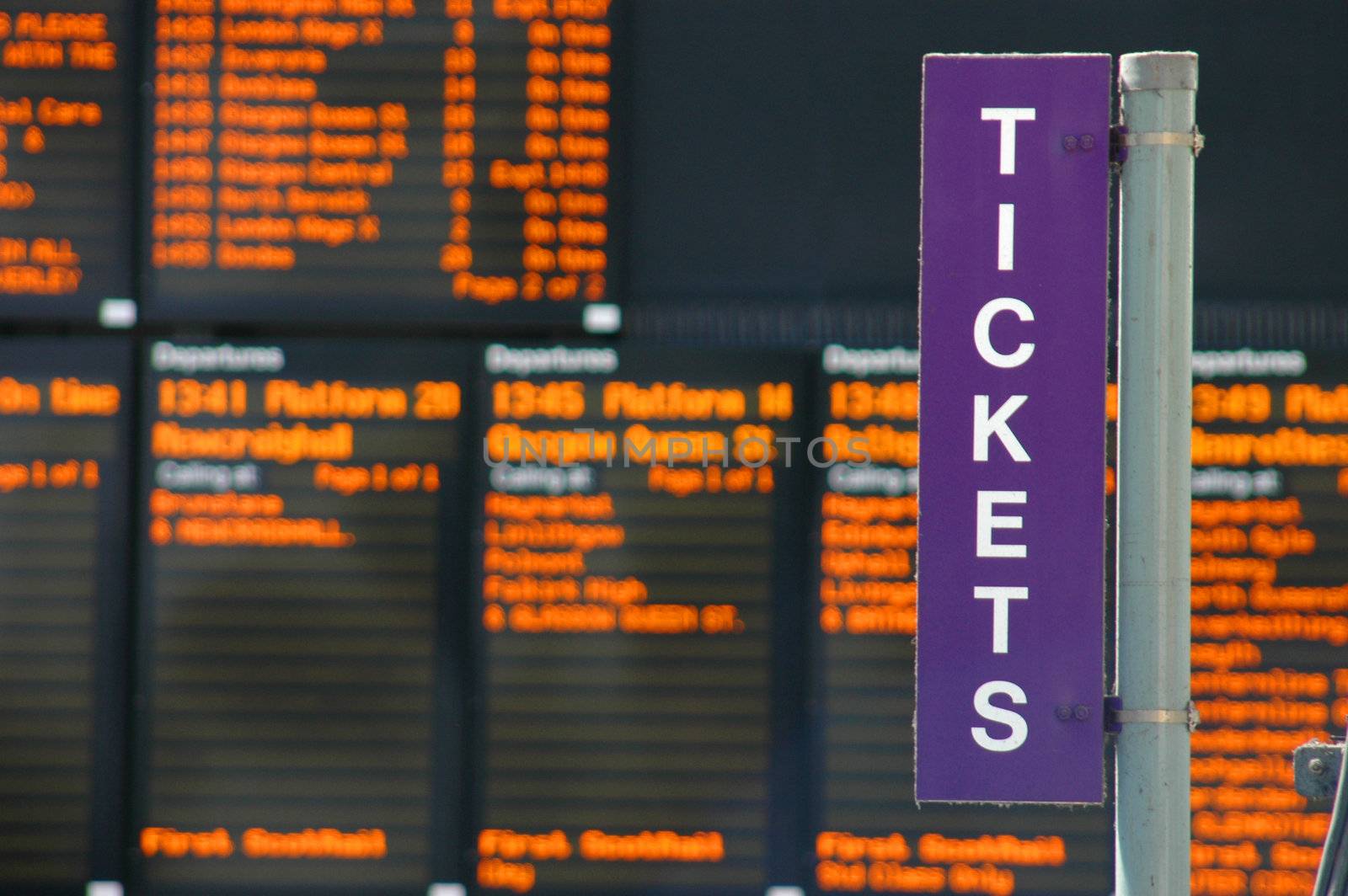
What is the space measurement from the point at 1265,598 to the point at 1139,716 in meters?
1.96

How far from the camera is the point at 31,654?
4.37 meters

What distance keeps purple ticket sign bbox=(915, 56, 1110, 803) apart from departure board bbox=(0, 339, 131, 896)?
2.63 metres

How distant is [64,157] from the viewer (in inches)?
173

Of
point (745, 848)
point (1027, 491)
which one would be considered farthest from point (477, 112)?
point (1027, 491)

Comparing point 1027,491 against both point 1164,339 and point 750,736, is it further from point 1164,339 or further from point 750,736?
point 750,736

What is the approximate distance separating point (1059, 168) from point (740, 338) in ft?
6.30

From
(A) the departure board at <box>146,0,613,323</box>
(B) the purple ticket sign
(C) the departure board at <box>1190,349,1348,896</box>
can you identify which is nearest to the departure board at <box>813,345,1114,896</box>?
(C) the departure board at <box>1190,349,1348,896</box>

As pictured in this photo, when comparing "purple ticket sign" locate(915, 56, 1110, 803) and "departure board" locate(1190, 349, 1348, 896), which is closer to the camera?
"purple ticket sign" locate(915, 56, 1110, 803)

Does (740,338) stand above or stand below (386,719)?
above

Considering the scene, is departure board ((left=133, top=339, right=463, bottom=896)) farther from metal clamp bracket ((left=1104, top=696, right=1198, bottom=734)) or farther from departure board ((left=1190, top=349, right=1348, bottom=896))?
metal clamp bracket ((left=1104, top=696, right=1198, bottom=734))

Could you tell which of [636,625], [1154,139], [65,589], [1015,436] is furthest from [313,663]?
[1154,139]

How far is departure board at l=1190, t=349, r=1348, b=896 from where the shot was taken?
421cm

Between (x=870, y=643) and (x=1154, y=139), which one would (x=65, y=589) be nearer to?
(x=870, y=643)

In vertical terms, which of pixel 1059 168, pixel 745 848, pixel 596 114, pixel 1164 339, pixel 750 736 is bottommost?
pixel 745 848
